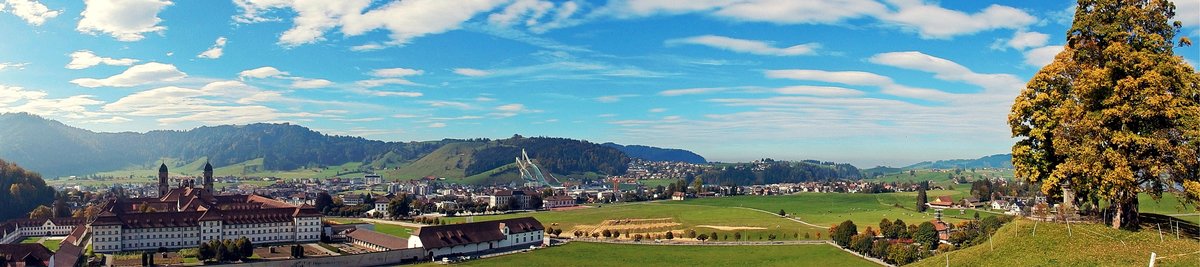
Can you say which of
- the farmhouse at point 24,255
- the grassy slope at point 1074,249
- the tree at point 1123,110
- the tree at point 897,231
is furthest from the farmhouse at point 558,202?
the tree at point 1123,110

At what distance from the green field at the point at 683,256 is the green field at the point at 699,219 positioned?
9.88 metres

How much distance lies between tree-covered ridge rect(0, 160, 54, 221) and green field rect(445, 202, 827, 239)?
2473 inches

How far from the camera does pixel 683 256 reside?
202ft

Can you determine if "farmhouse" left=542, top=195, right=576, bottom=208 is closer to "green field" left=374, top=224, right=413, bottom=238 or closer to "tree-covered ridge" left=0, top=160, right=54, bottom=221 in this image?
"green field" left=374, top=224, right=413, bottom=238

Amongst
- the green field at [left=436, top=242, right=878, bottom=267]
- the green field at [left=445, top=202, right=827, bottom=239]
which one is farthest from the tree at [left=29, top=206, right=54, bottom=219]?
the green field at [left=436, top=242, right=878, bottom=267]

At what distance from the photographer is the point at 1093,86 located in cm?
2100

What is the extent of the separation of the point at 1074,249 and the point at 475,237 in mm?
54180

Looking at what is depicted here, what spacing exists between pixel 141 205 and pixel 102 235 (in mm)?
27161

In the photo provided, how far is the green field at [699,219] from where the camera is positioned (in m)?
79.3

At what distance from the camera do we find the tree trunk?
2133 centimetres

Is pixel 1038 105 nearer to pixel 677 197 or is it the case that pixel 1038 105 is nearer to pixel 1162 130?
pixel 1162 130

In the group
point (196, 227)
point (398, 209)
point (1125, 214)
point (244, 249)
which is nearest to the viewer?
Result: point (1125, 214)

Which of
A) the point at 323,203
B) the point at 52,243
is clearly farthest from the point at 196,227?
the point at 323,203

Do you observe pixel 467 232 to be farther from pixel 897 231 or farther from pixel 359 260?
pixel 897 231
